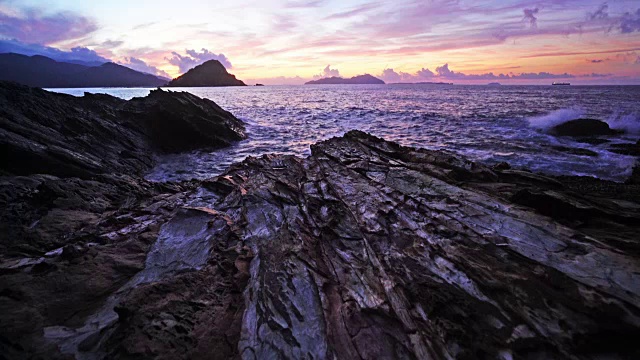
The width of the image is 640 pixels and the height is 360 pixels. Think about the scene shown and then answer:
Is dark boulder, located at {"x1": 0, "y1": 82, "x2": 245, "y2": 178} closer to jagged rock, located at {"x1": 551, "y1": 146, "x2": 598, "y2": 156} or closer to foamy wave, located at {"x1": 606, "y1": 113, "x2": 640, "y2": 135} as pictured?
jagged rock, located at {"x1": 551, "y1": 146, "x2": 598, "y2": 156}

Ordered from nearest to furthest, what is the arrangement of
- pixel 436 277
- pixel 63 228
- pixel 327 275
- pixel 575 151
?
pixel 436 277, pixel 327 275, pixel 63 228, pixel 575 151

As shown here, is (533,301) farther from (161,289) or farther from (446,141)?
(446,141)

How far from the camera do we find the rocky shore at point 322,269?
12.2 ft

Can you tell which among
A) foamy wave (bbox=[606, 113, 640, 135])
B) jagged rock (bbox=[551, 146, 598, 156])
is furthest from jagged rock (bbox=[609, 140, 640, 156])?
foamy wave (bbox=[606, 113, 640, 135])

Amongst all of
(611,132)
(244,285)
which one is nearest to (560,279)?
(244,285)

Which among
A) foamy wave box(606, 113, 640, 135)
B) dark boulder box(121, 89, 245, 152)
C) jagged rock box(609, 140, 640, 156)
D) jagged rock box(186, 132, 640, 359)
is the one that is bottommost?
jagged rock box(609, 140, 640, 156)

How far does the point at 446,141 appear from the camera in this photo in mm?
22625

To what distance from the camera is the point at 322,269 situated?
521cm

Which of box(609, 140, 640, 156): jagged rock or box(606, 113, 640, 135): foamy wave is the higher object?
box(606, 113, 640, 135): foamy wave

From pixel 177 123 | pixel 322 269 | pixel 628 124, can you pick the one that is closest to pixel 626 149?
pixel 628 124

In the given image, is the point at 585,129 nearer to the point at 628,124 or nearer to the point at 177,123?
the point at 628,124

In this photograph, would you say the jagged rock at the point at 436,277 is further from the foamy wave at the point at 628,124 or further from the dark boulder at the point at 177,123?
the foamy wave at the point at 628,124

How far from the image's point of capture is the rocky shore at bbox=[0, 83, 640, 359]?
3.72 m

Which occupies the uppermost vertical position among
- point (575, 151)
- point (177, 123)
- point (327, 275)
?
point (177, 123)
